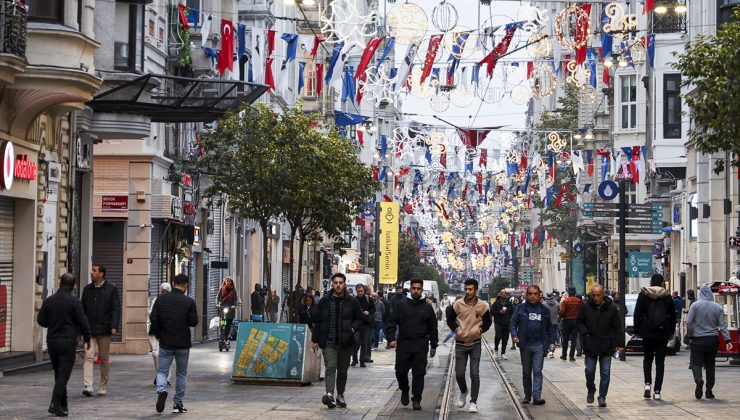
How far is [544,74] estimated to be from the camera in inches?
1822

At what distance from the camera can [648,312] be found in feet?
73.0

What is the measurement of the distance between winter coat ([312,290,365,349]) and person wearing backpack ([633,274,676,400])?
15.2ft

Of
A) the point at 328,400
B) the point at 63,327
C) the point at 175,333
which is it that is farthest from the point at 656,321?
the point at 63,327

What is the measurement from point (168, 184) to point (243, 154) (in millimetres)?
8680

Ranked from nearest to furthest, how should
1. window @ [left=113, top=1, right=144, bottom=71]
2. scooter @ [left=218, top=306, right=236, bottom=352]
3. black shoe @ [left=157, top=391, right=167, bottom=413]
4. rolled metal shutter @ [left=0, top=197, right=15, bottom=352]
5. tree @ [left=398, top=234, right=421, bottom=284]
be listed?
black shoe @ [left=157, top=391, right=167, bottom=413] → rolled metal shutter @ [left=0, top=197, right=15, bottom=352] → window @ [left=113, top=1, right=144, bottom=71] → scooter @ [left=218, top=306, right=236, bottom=352] → tree @ [left=398, top=234, right=421, bottom=284]

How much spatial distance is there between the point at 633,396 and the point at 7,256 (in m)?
11.8

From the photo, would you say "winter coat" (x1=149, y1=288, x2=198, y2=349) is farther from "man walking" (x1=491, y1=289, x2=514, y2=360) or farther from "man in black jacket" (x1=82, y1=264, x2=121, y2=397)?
"man walking" (x1=491, y1=289, x2=514, y2=360)

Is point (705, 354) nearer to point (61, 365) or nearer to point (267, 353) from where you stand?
point (267, 353)

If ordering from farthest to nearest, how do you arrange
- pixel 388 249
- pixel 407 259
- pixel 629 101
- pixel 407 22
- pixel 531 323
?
pixel 407 259, pixel 388 249, pixel 629 101, pixel 407 22, pixel 531 323

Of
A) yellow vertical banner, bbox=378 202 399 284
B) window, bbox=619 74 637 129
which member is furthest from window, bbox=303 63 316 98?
window, bbox=619 74 637 129

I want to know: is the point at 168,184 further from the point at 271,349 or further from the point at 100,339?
the point at 100,339

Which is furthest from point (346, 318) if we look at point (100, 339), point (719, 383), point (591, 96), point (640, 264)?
point (591, 96)

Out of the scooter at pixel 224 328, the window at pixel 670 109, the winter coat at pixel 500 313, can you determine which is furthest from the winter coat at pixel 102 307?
the window at pixel 670 109

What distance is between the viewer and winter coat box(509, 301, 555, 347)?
21.5 m
